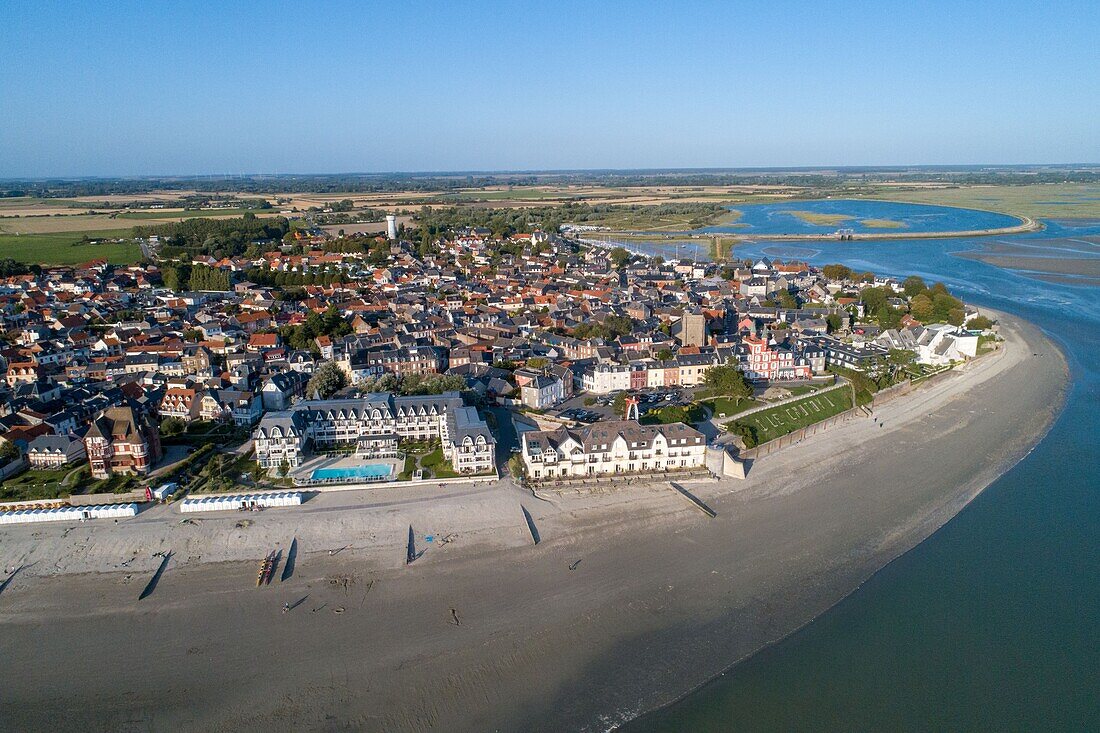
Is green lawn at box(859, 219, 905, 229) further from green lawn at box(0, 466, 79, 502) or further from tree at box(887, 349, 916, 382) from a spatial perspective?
green lawn at box(0, 466, 79, 502)

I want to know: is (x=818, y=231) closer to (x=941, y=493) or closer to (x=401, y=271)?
(x=401, y=271)

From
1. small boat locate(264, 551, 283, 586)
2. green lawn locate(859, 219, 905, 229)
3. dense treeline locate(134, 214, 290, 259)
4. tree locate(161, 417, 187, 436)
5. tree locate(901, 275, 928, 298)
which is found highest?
dense treeline locate(134, 214, 290, 259)

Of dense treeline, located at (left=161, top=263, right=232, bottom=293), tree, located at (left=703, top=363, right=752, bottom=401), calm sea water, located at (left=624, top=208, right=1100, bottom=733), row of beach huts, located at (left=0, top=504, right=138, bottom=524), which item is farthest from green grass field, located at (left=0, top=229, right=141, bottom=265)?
calm sea water, located at (left=624, top=208, right=1100, bottom=733)

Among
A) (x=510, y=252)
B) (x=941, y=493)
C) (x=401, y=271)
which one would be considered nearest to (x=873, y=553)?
(x=941, y=493)

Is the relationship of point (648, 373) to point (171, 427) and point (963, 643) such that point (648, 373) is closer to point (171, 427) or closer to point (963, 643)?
point (963, 643)

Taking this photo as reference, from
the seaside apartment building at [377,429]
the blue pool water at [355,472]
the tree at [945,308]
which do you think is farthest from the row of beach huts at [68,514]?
the tree at [945,308]
